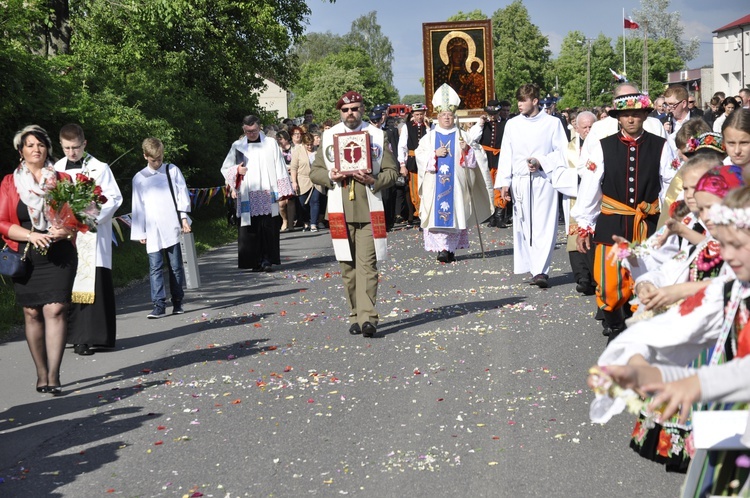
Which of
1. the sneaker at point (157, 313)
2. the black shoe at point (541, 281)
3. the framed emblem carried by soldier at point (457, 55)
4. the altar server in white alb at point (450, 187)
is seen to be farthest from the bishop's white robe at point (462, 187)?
the framed emblem carried by soldier at point (457, 55)

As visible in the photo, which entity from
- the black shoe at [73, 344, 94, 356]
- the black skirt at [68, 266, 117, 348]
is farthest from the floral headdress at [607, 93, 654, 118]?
the black shoe at [73, 344, 94, 356]

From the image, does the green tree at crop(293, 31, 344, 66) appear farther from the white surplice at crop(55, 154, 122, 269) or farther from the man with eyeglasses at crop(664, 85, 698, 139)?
the white surplice at crop(55, 154, 122, 269)

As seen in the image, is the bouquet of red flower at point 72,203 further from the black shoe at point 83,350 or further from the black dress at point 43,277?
the black shoe at point 83,350

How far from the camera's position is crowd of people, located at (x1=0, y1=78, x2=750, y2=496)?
3.90 m

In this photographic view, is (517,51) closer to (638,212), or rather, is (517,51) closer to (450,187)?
(450,187)

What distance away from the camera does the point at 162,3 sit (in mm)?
24281

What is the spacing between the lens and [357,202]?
10664 millimetres

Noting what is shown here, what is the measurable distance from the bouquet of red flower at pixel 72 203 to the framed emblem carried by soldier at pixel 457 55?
803 inches

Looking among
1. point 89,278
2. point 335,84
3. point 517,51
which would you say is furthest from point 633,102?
point 517,51

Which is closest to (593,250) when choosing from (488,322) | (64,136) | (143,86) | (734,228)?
(488,322)

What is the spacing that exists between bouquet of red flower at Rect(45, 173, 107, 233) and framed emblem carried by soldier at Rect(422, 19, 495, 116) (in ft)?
67.0

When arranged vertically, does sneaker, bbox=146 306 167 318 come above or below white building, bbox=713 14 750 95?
below

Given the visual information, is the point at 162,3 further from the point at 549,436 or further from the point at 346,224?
the point at 549,436

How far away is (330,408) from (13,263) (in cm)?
262
